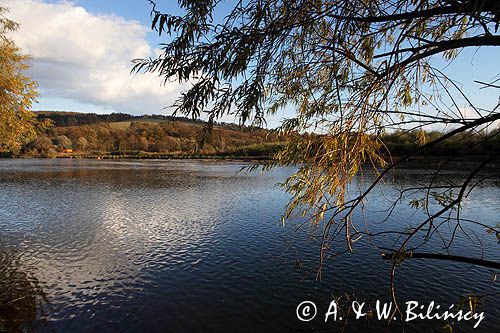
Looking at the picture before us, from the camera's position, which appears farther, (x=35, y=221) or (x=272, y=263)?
(x=35, y=221)

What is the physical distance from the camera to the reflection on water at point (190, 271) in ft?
25.6

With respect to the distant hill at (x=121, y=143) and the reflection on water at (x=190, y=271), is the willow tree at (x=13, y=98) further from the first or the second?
the distant hill at (x=121, y=143)

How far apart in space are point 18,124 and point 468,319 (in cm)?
1685

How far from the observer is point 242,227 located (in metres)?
15.5

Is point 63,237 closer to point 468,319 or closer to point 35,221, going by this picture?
point 35,221

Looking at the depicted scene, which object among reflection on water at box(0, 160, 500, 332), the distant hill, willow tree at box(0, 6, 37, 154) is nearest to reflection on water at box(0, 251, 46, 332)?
reflection on water at box(0, 160, 500, 332)

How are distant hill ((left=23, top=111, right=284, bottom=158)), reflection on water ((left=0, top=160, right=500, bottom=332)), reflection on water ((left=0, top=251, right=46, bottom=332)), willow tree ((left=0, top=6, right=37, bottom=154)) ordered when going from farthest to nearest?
distant hill ((left=23, top=111, right=284, bottom=158))
willow tree ((left=0, top=6, right=37, bottom=154))
reflection on water ((left=0, top=160, right=500, bottom=332))
reflection on water ((left=0, top=251, right=46, bottom=332))

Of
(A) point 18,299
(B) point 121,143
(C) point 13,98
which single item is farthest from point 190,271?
(B) point 121,143

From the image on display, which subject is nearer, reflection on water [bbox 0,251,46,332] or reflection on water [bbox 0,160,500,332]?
reflection on water [bbox 0,251,46,332]

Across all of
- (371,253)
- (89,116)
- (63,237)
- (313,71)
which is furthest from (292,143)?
(89,116)

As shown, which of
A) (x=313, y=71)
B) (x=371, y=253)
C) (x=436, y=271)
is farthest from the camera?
(x=371, y=253)

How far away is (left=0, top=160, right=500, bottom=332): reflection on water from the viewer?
7.80 meters

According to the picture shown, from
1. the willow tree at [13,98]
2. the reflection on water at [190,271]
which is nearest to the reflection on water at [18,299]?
the reflection on water at [190,271]

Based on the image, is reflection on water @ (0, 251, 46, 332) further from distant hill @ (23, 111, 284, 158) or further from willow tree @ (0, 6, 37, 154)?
distant hill @ (23, 111, 284, 158)
